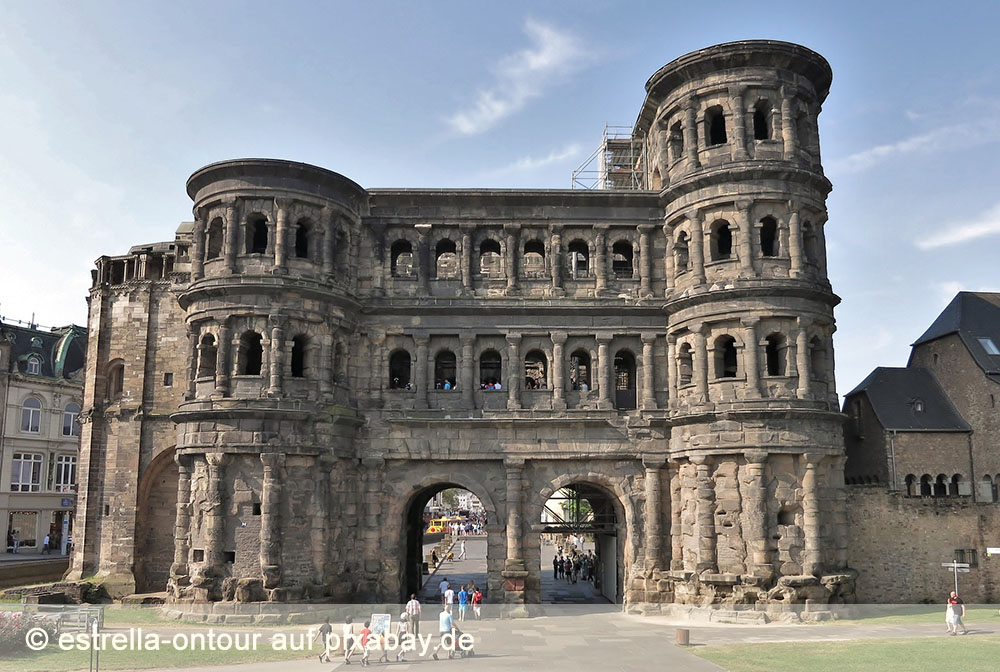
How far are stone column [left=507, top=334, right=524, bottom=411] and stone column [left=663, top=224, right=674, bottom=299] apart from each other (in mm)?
6679

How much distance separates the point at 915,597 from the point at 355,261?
27.0 m

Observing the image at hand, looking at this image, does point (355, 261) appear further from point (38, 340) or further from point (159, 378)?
point (38, 340)

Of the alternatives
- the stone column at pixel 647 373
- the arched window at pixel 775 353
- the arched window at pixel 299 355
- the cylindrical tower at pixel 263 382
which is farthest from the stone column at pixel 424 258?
the arched window at pixel 775 353

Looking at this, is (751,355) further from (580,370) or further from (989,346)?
(989,346)

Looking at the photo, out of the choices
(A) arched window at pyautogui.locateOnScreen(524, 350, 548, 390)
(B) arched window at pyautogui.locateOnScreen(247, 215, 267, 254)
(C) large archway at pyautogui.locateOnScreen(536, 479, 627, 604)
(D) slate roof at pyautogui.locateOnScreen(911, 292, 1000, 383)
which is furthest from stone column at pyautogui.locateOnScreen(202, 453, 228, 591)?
(D) slate roof at pyautogui.locateOnScreen(911, 292, 1000, 383)

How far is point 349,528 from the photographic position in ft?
110

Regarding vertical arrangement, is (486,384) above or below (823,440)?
above

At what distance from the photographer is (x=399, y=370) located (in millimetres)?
37156

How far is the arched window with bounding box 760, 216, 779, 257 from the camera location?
1312 inches

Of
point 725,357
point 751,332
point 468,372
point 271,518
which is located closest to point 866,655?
point 751,332

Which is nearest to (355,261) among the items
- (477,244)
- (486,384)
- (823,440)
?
(477,244)

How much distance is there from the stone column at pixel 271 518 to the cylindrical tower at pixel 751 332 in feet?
50.0

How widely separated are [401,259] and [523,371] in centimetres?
772

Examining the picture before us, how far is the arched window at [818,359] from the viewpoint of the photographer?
3262 centimetres
